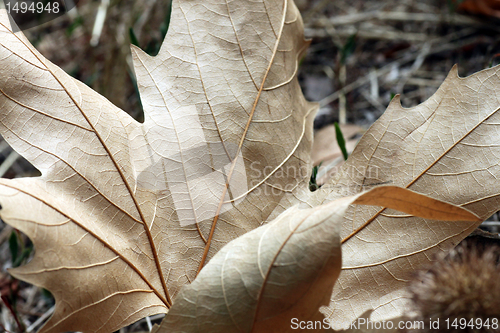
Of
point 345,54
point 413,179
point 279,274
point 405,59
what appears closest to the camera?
point 279,274

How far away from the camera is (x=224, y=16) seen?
0.95 metres

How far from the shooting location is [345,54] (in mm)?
1786

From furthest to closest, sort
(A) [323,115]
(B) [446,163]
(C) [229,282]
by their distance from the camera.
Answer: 1. (A) [323,115]
2. (B) [446,163]
3. (C) [229,282]

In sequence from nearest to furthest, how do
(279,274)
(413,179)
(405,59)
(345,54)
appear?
(279,274)
(413,179)
(345,54)
(405,59)

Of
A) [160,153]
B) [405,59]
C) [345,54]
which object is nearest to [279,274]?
[160,153]

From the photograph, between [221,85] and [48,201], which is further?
[221,85]

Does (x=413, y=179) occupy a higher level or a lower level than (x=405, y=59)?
lower

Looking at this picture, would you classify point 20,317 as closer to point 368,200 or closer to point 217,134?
point 217,134

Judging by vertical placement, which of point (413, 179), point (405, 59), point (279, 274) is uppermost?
point (405, 59)

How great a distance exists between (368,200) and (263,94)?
400 millimetres

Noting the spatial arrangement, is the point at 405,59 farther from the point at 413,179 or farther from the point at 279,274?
the point at 279,274

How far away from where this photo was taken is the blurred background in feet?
5.32

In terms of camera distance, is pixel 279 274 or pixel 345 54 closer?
pixel 279 274

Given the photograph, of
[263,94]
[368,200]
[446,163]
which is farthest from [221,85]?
[446,163]
